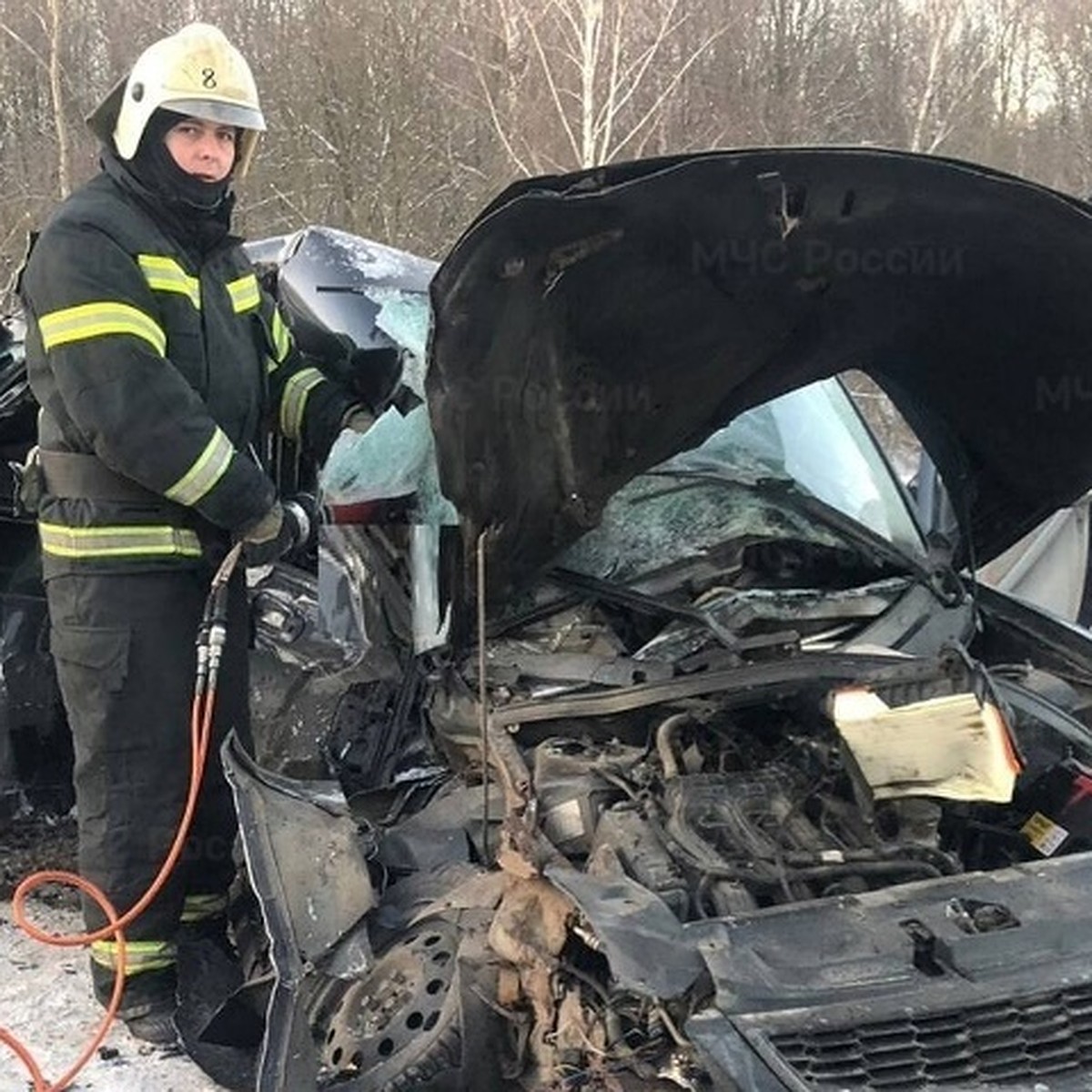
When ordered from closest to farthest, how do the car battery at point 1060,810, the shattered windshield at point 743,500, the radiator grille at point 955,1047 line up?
the radiator grille at point 955,1047 < the car battery at point 1060,810 < the shattered windshield at point 743,500

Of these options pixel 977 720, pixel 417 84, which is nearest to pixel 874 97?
pixel 417 84

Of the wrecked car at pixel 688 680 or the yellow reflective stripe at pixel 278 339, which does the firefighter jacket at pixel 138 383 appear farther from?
the wrecked car at pixel 688 680

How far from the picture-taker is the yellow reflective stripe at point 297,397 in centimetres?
363

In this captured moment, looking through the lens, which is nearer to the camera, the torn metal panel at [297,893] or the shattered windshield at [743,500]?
the torn metal panel at [297,893]

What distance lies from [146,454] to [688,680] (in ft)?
4.06

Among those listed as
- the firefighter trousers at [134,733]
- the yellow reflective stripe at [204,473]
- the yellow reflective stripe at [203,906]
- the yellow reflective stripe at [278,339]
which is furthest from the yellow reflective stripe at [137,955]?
the yellow reflective stripe at [278,339]

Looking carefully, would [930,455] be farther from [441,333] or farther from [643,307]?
[441,333]

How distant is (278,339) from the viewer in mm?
3637

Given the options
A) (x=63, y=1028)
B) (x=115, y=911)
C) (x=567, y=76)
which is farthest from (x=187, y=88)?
(x=567, y=76)

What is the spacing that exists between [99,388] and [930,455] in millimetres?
2034

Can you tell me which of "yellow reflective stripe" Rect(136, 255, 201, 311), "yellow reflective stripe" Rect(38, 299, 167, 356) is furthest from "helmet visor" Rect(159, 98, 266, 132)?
"yellow reflective stripe" Rect(38, 299, 167, 356)

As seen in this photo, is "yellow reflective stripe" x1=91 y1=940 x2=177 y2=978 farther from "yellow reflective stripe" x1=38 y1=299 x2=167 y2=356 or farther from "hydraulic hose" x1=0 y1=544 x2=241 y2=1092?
"yellow reflective stripe" x1=38 y1=299 x2=167 y2=356

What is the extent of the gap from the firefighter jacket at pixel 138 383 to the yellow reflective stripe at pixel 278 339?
0.26ft

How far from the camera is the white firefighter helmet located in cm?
313
